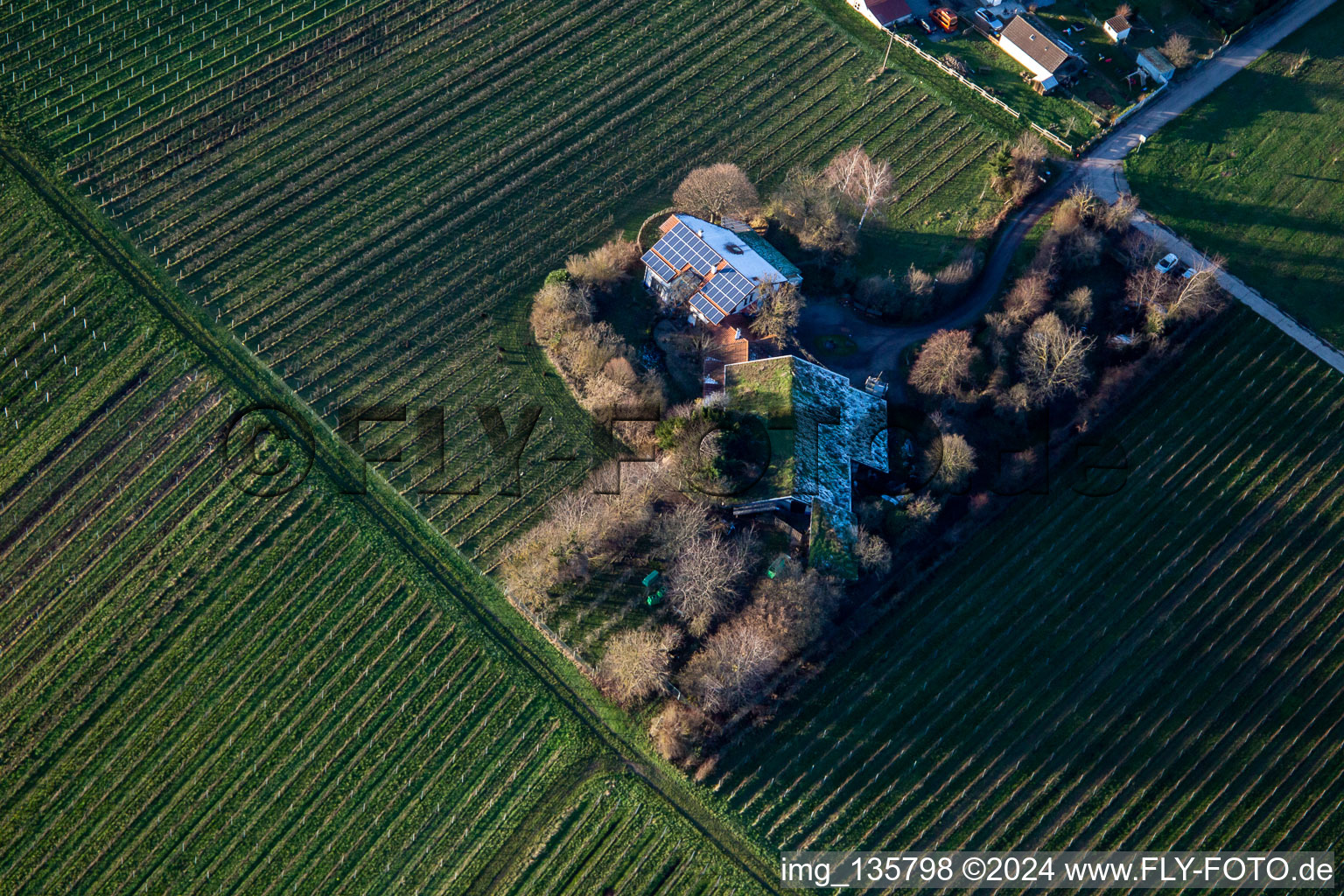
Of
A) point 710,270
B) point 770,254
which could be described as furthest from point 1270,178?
point 710,270

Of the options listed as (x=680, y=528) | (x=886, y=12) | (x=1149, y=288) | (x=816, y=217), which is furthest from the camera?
(x=886, y=12)

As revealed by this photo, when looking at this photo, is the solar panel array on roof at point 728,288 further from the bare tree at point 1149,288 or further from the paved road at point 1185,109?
the paved road at point 1185,109

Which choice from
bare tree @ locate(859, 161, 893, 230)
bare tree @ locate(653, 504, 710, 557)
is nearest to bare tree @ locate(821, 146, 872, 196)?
bare tree @ locate(859, 161, 893, 230)

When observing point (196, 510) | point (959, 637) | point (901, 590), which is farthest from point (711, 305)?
point (196, 510)

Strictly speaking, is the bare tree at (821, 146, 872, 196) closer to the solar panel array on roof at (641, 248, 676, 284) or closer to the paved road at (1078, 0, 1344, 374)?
the solar panel array on roof at (641, 248, 676, 284)

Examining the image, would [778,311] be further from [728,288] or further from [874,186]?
[874,186]
